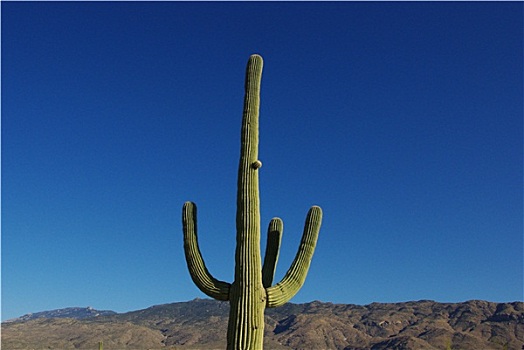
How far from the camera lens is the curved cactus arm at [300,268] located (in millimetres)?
10703

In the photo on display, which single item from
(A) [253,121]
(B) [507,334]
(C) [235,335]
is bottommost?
(C) [235,335]

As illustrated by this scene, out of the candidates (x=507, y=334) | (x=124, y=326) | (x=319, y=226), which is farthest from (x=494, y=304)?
(x=319, y=226)

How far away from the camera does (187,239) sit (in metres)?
11.1

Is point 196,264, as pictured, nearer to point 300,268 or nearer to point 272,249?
point 272,249

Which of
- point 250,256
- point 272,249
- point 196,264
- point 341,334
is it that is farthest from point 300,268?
point 341,334

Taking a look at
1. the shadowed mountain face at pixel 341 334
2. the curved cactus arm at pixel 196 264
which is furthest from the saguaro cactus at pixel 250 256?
the shadowed mountain face at pixel 341 334

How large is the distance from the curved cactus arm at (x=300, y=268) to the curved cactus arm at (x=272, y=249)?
25.6 inches

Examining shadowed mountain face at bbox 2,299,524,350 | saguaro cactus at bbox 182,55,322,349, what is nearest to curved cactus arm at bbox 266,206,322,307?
saguaro cactus at bbox 182,55,322,349

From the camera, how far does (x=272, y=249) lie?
11961 mm

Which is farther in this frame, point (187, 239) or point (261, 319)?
point (187, 239)

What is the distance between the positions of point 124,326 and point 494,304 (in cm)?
11896

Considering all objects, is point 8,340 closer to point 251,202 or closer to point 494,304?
point 494,304

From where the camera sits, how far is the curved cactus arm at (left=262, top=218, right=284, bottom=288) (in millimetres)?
11711

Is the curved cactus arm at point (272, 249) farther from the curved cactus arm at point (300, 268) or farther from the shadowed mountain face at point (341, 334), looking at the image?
the shadowed mountain face at point (341, 334)
